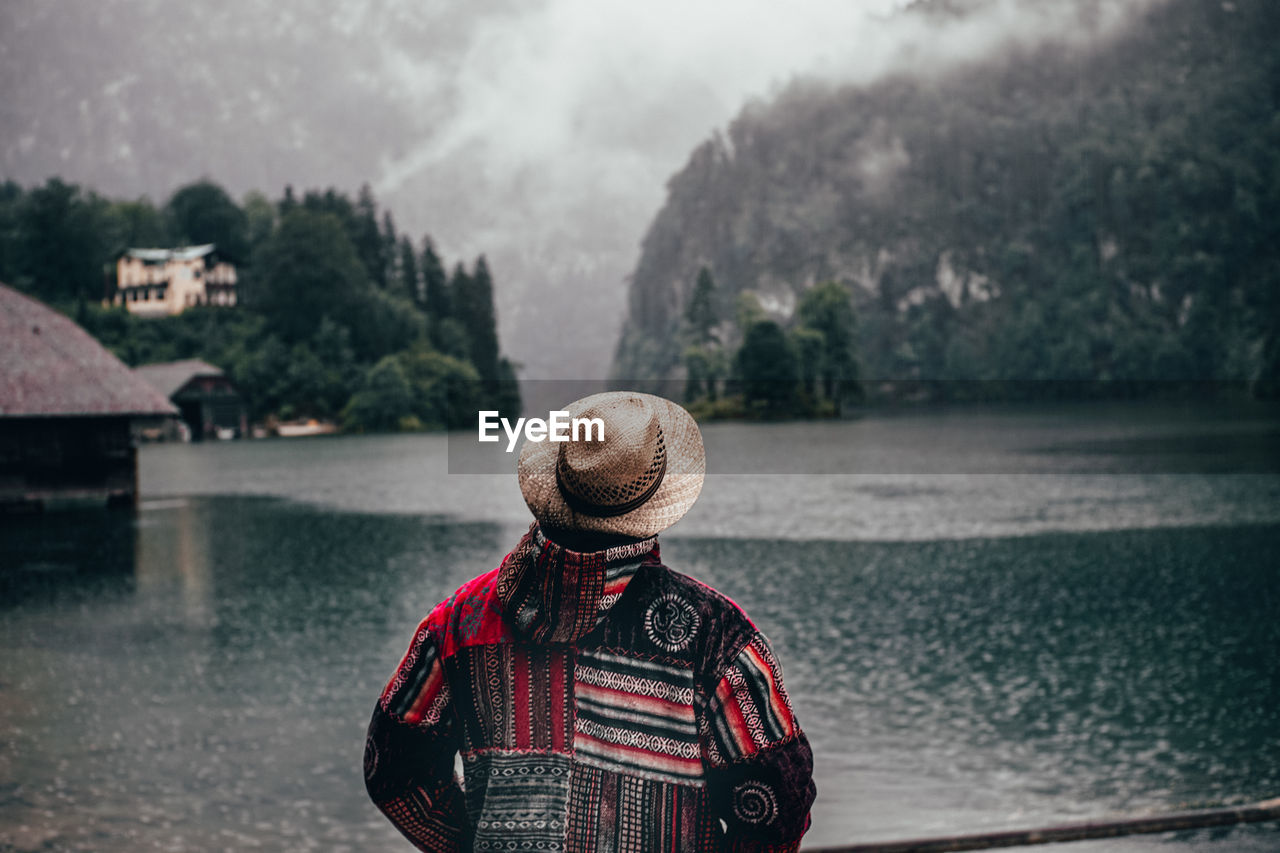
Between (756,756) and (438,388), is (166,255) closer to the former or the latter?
(438,388)

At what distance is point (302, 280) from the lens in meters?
112

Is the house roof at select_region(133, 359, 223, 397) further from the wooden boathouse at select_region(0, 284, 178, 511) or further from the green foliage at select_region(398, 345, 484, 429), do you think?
the wooden boathouse at select_region(0, 284, 178, 511)

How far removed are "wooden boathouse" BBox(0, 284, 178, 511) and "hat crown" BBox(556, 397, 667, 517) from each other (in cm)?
3279

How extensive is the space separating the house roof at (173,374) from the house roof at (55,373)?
51.0 meters

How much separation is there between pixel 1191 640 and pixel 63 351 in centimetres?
3073

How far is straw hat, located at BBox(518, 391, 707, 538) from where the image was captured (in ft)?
6.19

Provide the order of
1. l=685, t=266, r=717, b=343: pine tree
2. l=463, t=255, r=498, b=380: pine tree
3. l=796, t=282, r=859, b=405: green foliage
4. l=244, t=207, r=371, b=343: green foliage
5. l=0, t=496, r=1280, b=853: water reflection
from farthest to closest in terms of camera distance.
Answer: l=685, t=266, r=717, b=343: pine tree < l=463, t=255, r=498, b=380: pine tree < l=796, t=282, r=859, b=405: green foliage < l=244, t=207, r=371, b=343: green foliage < l=0, t=496, r=1280, b=853: water reflection

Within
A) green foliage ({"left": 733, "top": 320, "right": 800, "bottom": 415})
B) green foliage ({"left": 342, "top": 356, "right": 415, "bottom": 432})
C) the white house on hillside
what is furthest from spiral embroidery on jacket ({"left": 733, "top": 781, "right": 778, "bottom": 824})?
the white house on hillside

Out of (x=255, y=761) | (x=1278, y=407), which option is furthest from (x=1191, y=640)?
(x=1278, y=407)

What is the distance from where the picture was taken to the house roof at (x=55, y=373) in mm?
31438

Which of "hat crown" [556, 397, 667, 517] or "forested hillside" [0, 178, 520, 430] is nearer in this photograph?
"hat crown" [556, 397, 667, 517]

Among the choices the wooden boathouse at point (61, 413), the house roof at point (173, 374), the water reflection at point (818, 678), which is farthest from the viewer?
the house roof at point (173, 374)

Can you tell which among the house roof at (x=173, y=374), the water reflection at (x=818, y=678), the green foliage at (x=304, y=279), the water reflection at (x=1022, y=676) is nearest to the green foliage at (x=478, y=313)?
the green foliage at (x=304, y=279)

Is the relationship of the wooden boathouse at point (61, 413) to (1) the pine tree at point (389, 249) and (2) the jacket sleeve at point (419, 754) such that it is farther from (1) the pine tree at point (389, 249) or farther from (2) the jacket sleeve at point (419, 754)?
(1) the pine tree at point (389, 249)
